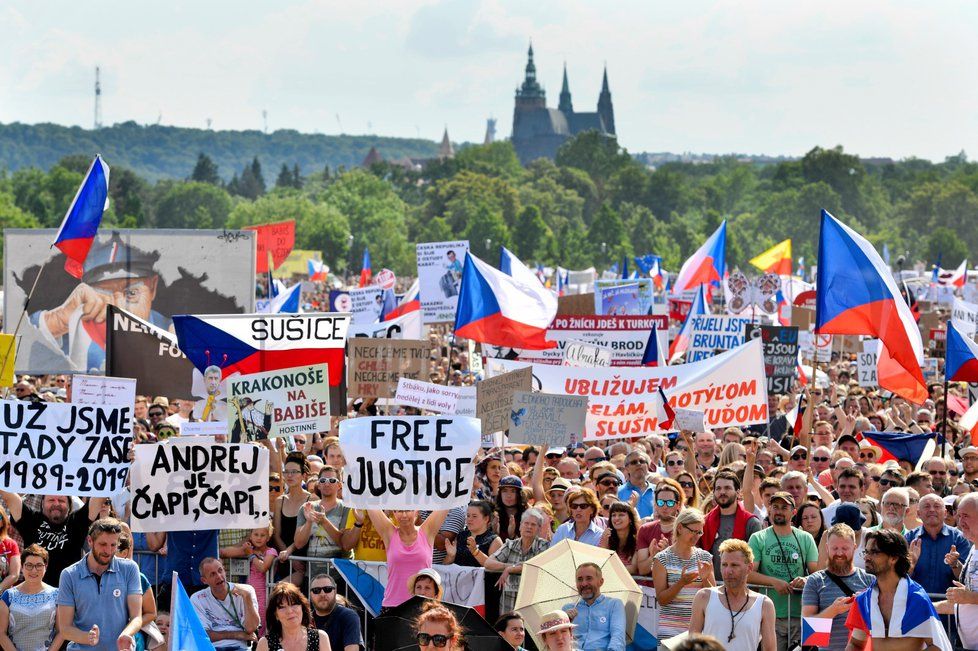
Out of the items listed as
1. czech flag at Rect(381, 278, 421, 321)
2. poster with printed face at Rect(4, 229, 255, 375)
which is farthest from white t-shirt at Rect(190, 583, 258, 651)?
czech flag at Rect(381, 278, 421, 321)

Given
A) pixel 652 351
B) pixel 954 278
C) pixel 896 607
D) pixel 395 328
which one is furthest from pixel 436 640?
pixel 954 278

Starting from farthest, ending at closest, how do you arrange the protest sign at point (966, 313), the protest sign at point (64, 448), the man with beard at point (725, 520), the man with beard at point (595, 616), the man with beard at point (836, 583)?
the protest sign at point (966, 313)
the protest sign at point (64, 448)
the man with beard at point (725, 520)
the man with beard at point (595, 616)
the man with beard at point (836, 583)

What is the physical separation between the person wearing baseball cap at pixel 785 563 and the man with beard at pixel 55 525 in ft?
13.9

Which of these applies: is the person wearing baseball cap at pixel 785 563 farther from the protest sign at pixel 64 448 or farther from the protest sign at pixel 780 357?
the protest sign at pixel 780 357

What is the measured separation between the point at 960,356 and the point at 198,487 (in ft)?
24.7

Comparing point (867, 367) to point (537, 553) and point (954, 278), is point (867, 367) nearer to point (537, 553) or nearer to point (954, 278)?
point (537, 553)

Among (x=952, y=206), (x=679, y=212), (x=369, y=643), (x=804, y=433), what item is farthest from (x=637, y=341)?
(x=679, y=212)

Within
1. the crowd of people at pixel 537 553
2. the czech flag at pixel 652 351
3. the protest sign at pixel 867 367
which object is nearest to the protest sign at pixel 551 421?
the crowd of people at pixel 537 553

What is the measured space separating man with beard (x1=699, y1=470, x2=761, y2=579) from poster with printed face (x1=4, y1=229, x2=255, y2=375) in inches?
438

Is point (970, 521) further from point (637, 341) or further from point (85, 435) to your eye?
point (637, 341)

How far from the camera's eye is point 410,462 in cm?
1073

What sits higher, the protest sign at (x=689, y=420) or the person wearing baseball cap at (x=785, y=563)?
the protest sign at (x=689, y=420)

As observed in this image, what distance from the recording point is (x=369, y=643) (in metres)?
11.1

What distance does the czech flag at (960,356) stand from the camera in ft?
50.6
